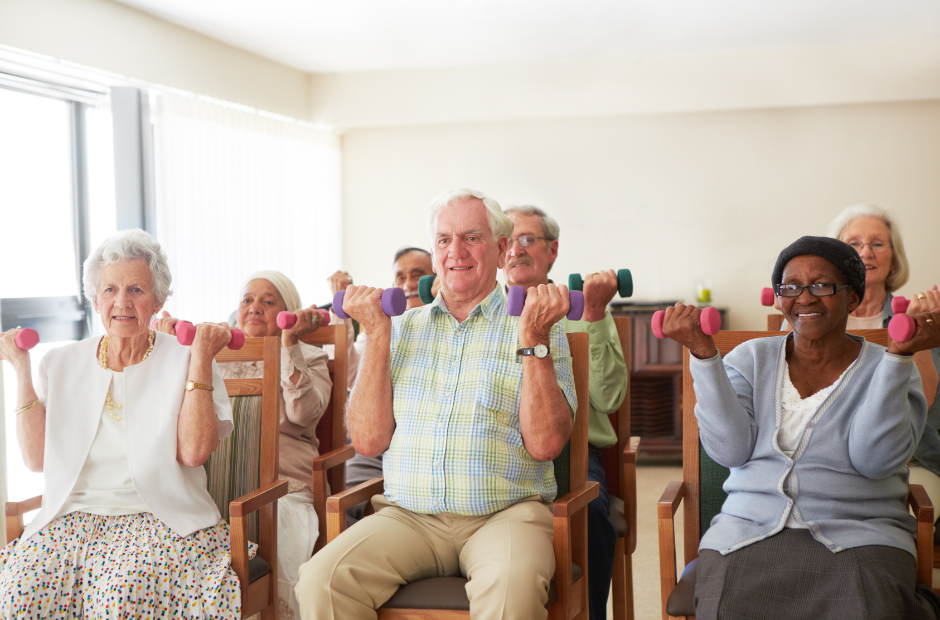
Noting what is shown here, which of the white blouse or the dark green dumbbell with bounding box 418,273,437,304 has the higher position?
the dark green dumbbell with bounding box 418,273,437,304

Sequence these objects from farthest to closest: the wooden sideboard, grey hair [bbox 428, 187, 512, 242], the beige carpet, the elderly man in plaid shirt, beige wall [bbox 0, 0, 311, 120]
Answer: the wooden sideboard → beige wall [bbox 0, 0, 311, 120] → the beige carpet → grey hair [bbox 428, 187, 512, 242] → the elderly man in plaid shirt

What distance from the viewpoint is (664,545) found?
69.1 inches

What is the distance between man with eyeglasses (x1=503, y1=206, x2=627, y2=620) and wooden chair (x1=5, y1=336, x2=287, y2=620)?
0.77m

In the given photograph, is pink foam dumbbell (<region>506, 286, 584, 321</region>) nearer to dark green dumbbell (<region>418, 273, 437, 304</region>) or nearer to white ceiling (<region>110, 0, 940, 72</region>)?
dark green dumbbell (<region>418, 273, 437, 304</region>)

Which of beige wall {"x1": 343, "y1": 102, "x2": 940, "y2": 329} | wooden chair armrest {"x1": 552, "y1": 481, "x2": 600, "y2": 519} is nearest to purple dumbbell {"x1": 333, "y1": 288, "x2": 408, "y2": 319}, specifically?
wooden chair armrest {"x1": 552, "y1": 481, "x2": 600, "y2": 519}

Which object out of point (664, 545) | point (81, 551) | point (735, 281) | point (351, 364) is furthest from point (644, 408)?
point (81, 551)

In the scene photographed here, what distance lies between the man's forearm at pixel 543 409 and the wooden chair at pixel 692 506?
0.92ft

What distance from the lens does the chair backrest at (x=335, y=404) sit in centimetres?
260

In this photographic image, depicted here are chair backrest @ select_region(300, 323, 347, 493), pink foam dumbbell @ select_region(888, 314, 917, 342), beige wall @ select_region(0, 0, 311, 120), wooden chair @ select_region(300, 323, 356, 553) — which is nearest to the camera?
pink foam dumbbell @ select_region(888, 314, 917, 342)

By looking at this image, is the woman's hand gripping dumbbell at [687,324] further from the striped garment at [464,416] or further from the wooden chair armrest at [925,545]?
the wooden chair armrest at [925,545]

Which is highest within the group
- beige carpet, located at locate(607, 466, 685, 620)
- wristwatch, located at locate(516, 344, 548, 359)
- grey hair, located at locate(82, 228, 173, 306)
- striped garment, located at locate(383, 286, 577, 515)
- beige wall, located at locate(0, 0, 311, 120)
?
beige wall, located at locate(0, 0, 311, 120)

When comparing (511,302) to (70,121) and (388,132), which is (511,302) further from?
(388,132)

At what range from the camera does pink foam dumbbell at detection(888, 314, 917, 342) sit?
151 cm

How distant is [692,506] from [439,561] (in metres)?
0.64
